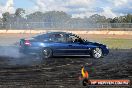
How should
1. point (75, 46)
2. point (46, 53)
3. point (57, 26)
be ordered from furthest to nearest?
point (57, 26) → point (75, 46) → point (46, 53)

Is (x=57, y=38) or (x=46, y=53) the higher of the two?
(x=57, y=38)

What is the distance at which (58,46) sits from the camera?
20422mm

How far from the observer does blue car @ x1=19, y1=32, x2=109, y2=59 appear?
20156 mm

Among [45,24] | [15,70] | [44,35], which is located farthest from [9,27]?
[15,70]

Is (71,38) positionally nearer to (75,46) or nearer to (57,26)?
(75,46)

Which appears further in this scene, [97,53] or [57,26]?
[57,26]

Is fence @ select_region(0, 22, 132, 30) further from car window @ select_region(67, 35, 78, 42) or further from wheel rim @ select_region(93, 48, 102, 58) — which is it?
car window @ select_region(67, 35, 78, 42)

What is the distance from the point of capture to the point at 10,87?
10.2 metres

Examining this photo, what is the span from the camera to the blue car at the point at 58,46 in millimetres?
20156

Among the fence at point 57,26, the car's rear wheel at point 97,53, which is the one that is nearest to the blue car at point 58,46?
the car's rear wheel at point 97,53

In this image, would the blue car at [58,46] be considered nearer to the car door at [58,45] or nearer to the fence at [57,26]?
the car door at [58,45]

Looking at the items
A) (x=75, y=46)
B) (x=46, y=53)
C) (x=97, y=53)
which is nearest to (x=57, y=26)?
(x=97, y=53)

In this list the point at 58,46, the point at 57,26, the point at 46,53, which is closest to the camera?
the point at 46,53

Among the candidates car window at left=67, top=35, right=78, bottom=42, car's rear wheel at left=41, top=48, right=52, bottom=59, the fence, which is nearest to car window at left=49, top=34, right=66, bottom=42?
car window at left=67, top=35, right=78, bottom=42
